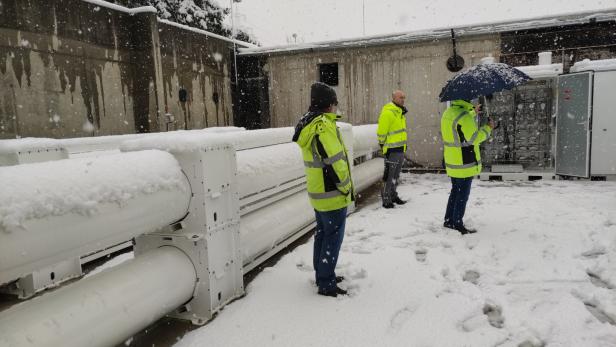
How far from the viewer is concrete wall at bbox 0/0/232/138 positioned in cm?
743

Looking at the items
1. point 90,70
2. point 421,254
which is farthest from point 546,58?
point 90,70

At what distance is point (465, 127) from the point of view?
16.5 feet

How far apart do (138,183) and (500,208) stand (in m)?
5.87

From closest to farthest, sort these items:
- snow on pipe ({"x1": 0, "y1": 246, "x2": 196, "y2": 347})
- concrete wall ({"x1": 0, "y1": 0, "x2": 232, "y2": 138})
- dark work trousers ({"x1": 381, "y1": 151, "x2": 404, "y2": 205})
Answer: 1. snow on pipe ({"x1": 0, "y1": 246, "x2": 196, "y2": 347})
2. dark work trousers ({"x1": 381, "y1": 151, "x2": 404, "y2": 205})
3. concrete wall ({"x1": 0, "y1": 0, "x2": 232, "y2": 138})

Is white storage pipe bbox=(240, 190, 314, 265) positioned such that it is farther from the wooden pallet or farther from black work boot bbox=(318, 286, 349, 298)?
the wooden pallet

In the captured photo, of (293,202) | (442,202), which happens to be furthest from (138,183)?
(442,202)

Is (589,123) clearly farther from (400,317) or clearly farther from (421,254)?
(400,317)

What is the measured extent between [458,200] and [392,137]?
1838 mm

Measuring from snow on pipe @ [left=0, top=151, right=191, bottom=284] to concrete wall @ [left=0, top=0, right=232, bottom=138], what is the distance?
20.5 feet

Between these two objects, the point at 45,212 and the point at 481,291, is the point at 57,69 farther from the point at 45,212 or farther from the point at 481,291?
the point at 481,291

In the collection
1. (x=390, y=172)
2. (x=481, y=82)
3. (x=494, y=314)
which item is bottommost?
(x=494, y=314)

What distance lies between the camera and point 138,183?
263 centimetres

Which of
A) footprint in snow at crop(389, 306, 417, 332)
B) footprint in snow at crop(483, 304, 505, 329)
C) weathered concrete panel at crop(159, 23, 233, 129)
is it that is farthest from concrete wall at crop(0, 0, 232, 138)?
footprint in snow at crop(483, 304, 505, 329)

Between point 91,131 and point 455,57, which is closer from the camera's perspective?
point 91,131
